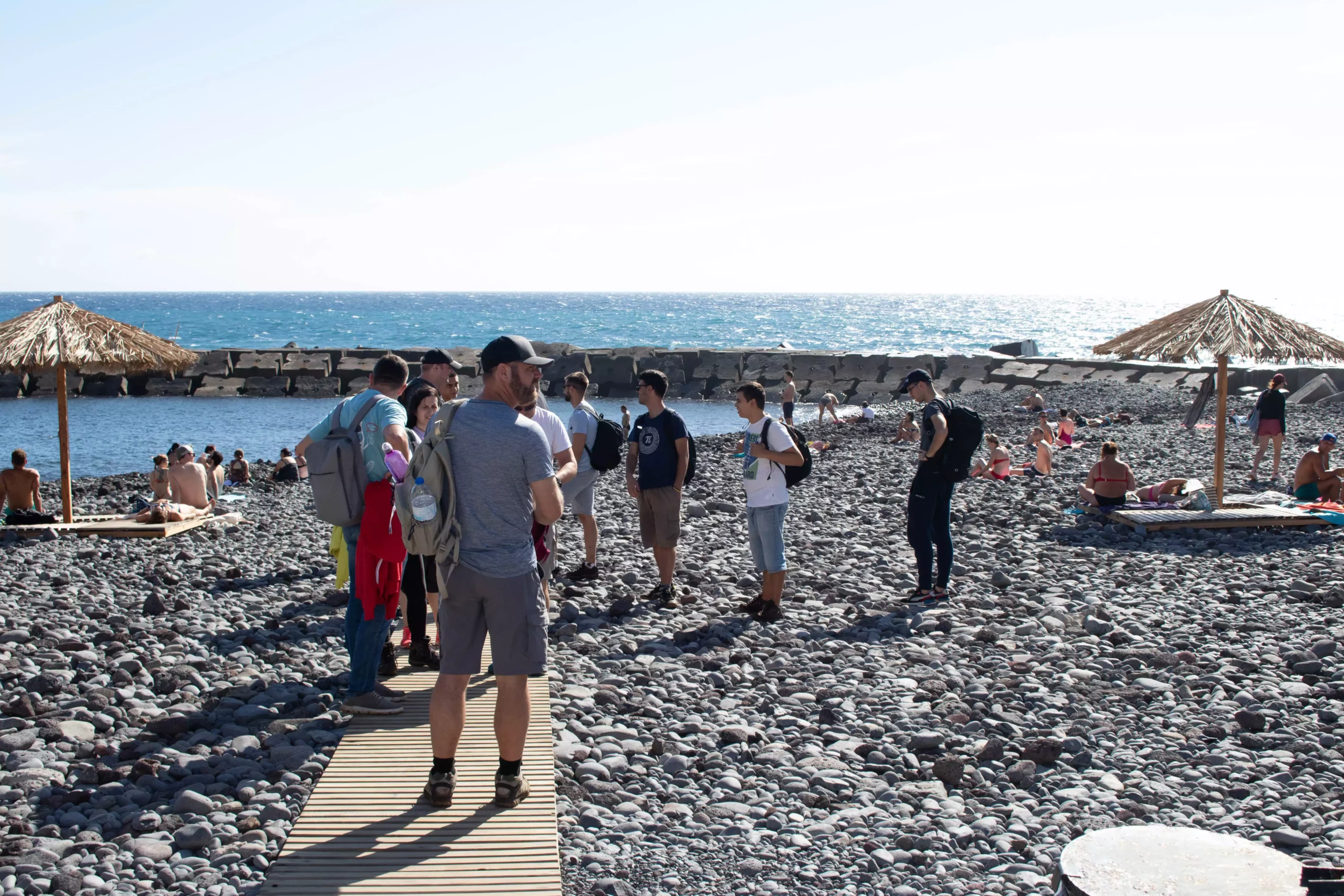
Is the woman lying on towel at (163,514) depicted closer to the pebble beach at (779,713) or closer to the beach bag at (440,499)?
the pebble beach at (779,713)

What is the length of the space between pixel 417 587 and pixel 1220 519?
8.10 meters

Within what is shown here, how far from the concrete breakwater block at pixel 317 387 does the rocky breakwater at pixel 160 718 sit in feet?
102

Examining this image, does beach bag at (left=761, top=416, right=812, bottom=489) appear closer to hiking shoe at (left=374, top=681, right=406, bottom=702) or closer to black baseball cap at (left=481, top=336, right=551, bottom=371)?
hiking shoe at (left=374, top=681, right=406, bottom=702)

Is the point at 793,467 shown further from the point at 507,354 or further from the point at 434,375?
the point at 507,354

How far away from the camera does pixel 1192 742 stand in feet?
16.3

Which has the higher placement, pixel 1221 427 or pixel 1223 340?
pixel 1223 340

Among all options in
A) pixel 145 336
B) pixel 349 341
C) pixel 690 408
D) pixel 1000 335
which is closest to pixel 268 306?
pixel 349 341

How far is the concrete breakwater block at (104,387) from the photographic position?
39.4 m

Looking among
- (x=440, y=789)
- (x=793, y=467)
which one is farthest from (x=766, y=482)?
(x=440, y=789)

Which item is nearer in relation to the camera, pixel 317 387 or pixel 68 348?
pixel 68 348

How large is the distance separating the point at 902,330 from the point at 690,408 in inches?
2504

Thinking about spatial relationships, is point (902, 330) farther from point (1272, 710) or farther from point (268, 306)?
point (268, 306)

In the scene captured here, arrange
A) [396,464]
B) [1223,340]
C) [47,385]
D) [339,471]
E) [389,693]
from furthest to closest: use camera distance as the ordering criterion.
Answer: [47,385], [1223,340], [389,693], [339,471], [396,464]

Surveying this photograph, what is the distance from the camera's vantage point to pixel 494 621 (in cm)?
381
